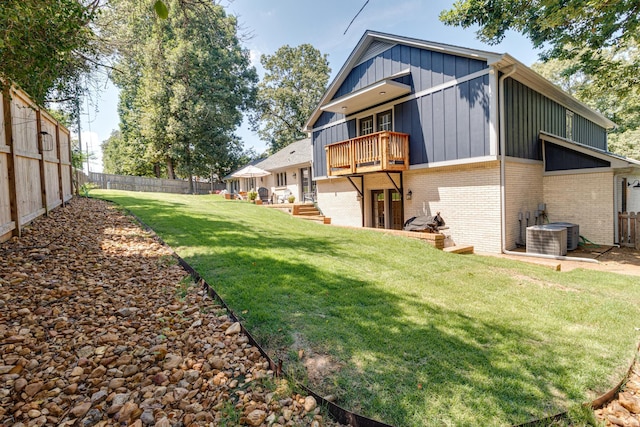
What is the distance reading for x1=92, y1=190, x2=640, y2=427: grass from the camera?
232 cm

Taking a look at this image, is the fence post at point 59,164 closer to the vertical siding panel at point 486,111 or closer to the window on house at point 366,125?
the window on house at point 366,125

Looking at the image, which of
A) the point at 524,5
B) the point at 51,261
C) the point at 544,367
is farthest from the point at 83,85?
the point at 524,5

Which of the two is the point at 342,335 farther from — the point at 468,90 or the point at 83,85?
the point at 468,90

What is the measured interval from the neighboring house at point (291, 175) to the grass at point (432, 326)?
489 inches

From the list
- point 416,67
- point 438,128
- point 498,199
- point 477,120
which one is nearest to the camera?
point 498,199

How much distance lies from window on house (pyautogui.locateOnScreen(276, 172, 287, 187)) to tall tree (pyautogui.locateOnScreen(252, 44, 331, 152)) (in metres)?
15.1

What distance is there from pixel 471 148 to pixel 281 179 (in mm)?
14542

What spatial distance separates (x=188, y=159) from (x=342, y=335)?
27.3 meters

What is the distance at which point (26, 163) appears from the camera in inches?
225

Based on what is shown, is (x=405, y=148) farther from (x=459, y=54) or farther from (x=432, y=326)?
(x=432, y=326)

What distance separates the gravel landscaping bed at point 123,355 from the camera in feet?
6.88

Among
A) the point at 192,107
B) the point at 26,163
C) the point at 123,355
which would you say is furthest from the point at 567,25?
the point at 192,107

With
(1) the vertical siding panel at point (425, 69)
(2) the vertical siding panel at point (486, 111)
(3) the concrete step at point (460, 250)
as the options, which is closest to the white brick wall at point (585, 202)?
(2) the vertical siding panel at point (486, 111)

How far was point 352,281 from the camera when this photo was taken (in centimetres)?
468
